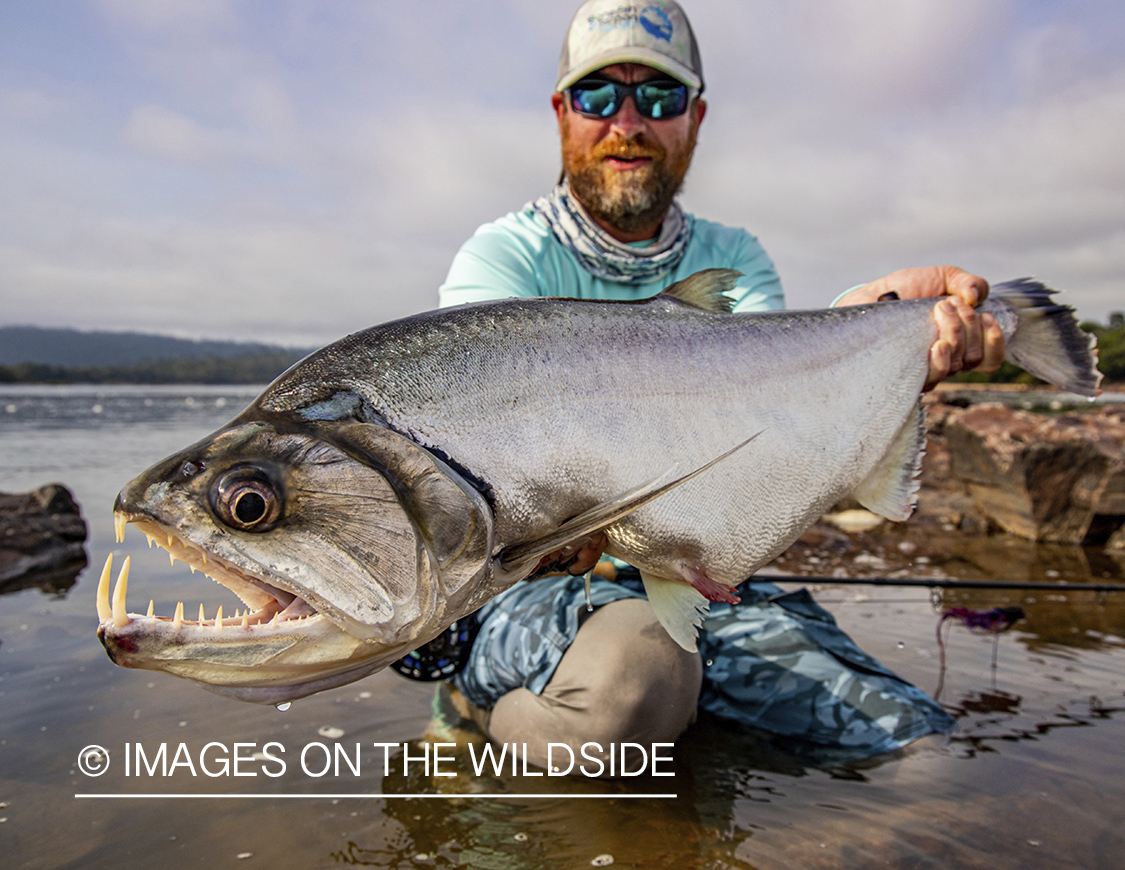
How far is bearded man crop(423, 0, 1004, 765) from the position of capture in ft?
10.1

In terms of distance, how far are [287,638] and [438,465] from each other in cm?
50

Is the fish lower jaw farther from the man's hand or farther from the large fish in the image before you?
the man's hand

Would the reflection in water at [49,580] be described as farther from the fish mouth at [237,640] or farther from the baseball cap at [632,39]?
the baseball cap at [632,39]

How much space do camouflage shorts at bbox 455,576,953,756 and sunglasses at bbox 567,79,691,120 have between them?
8.03 feet

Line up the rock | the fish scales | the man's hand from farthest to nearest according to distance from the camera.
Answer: the rock < the man's hand < the fish scales

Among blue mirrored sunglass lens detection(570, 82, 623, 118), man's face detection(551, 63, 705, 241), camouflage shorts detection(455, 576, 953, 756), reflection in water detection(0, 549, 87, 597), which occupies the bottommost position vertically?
reflection in water detection(0, 549, 87, 597)

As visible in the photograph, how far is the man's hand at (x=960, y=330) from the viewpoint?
8.70 feet

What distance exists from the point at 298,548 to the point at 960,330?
236cm

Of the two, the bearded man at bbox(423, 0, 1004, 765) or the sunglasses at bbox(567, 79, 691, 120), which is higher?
the sunglasses at bbox(567, 79, 691, 120)

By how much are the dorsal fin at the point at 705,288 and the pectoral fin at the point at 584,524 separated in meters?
0.65

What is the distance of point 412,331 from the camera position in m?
1.93

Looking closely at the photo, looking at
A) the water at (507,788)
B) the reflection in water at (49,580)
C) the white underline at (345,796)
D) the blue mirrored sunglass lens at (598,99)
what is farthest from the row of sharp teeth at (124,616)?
the reflection in water at (49,580)

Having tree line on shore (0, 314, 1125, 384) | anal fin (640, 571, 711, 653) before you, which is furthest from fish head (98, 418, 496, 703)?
tree line on shore (0, 314, 1125, 384)

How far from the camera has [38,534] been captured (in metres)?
7.28
